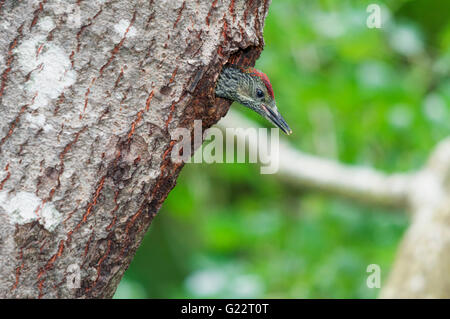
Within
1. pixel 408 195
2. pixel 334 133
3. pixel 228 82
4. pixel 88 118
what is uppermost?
pixel 334 133

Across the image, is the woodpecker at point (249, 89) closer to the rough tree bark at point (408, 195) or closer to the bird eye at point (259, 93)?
the bird eye at point (259, 93)

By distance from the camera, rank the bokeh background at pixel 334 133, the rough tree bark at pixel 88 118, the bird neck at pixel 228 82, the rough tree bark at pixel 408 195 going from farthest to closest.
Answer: the bokeh background at pixel 334 133 < the rough tree bark at pixel 408 195 < the bird neck at pixel 228 82 < the rough tree bark at pixel 88 118

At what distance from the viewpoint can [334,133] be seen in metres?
3.98

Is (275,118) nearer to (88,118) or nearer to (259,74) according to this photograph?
(259,74)

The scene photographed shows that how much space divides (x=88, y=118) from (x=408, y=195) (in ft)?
8.26

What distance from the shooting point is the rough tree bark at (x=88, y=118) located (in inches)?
39.1

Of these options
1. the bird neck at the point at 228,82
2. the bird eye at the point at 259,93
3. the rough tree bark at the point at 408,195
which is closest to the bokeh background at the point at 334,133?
the rough tree bark at the point at 408,195

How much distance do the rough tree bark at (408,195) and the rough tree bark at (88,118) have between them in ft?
5.49

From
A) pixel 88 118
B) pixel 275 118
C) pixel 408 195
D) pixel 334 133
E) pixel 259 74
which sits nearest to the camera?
pixel 88 118

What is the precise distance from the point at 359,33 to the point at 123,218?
276 cm

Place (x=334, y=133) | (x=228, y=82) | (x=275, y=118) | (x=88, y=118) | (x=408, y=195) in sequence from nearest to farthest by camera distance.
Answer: (x=88, y=118), (x=228, y=82), (x=275, y=118), (x=408, y=195), (x=334, y=133)

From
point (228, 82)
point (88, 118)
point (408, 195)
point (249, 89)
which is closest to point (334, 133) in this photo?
point (408, 195)

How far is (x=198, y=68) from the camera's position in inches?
41.2

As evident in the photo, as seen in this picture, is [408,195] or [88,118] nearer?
[88,118]
